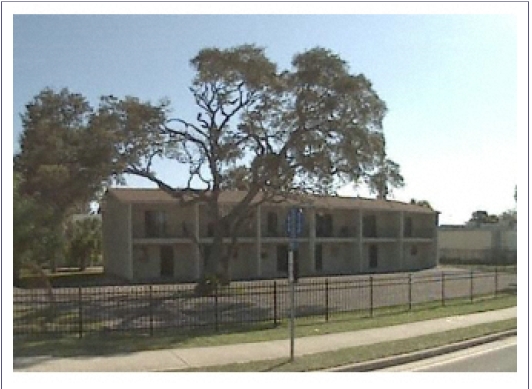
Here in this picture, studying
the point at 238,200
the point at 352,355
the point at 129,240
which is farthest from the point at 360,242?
the point at 352,355

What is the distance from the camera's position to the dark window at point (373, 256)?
43.6m

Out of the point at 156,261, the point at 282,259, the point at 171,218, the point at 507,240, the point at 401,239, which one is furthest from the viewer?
the point at 507,240

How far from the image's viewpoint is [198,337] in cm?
1201

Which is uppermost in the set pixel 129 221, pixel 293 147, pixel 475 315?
pixel 293 147

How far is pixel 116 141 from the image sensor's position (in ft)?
69.1

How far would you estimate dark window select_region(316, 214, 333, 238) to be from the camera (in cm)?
4044

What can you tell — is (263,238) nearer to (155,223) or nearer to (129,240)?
(155,223)

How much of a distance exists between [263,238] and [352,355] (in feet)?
89.3

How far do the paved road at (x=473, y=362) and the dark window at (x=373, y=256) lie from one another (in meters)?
32.0

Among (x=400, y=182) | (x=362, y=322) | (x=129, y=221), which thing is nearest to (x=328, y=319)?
(x=362, y=322)

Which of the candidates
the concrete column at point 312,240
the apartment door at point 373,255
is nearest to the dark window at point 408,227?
the apartment door at point 373,255

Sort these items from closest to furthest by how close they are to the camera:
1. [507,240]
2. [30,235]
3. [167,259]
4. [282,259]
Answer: [30,235] → [167,259] → [282,259] → [507,240]
